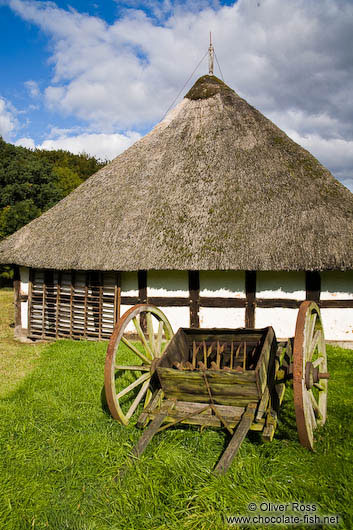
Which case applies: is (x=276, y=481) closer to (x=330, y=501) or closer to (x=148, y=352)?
(x=330, y=501)

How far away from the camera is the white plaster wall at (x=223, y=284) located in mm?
7120

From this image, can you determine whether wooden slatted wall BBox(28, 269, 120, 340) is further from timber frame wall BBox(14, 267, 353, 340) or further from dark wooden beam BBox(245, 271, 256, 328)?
dark wooden beam BBox(245, 271, 256, 328)

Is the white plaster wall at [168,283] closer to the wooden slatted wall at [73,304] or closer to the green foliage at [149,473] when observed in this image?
the wooden slatted wall at [73,304]

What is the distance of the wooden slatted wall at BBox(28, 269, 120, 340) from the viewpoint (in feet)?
25.4

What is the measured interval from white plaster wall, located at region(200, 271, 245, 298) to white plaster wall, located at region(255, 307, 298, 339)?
556 mm

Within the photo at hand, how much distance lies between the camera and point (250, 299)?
711 centimetres

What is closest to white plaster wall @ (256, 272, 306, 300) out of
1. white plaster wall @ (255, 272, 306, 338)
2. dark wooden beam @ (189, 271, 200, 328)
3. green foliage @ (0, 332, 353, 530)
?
Result: white plaster wall @ (255, 272, 306, 338)

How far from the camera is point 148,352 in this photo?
392cm

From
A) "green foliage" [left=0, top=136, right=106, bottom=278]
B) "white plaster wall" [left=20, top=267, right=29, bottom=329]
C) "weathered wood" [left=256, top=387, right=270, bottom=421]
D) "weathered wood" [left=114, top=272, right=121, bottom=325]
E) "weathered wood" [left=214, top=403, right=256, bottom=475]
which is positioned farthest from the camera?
"green foliage" [left=0, top=136, right=106, bottom=278]

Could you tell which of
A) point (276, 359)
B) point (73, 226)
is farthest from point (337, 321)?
point (73, 226)

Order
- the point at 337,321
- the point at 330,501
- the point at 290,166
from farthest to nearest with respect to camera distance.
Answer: the point at 290,166 < the point at 337,321 < the point at 330,501

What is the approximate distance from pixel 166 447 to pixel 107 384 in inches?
31.5

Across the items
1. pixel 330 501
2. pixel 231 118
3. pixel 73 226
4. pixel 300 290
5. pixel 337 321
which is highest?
pixel 231 118

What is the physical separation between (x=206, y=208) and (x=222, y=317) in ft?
7.56
